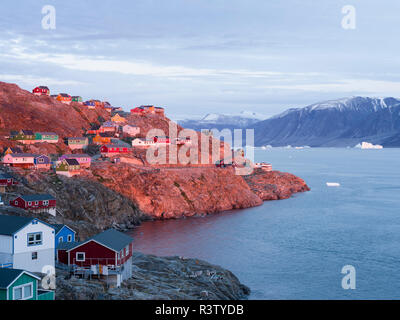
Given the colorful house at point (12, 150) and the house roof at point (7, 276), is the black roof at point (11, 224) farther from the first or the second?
the colorful house at point (12, 150)

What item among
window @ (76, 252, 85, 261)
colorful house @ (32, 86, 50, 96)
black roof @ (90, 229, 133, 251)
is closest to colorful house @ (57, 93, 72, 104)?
colorful house @ (32, 86, 50, 96)

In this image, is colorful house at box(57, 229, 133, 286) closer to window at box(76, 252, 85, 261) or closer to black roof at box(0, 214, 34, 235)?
window at box(76, 252, 85, 261)

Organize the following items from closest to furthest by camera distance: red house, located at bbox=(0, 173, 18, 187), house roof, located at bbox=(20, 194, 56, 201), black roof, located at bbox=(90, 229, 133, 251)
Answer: black roof, located at bbox=(90, 229, 133, 251) → house roof, located at bbox=(20, 194, 56, 201) → red house, located at bbox=(0, 173, 18, 187)

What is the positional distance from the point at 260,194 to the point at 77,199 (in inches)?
2280

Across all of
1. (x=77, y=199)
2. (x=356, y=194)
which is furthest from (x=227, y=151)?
(x=77, y=199)

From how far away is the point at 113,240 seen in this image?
37.3 m

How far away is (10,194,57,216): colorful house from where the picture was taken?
5988 cm

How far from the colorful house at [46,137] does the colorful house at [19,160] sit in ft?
64.1

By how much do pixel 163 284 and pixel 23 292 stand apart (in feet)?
54.6

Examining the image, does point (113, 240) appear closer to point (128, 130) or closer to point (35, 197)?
point (35, 197)

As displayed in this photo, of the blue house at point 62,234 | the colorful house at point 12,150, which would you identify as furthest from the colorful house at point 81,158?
the blue house at point 62,234

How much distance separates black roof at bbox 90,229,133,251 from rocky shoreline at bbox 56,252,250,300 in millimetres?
2895

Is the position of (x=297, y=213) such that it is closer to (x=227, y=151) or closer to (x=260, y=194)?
(x=260, y=194)

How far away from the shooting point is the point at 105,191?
289ft
